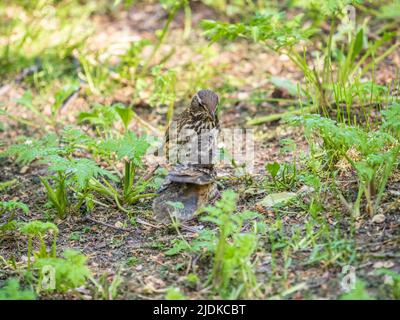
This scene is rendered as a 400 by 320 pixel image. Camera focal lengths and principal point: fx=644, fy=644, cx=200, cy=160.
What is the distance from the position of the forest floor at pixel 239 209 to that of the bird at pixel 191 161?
0.51 ft

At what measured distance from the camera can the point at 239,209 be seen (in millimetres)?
4875

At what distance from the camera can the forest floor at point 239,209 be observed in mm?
3826

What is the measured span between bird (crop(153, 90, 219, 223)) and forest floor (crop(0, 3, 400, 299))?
0.16 m

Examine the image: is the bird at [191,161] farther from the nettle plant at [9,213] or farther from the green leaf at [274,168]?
the nettle plant at [9,213]

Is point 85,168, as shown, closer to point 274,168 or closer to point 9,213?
point 9,213

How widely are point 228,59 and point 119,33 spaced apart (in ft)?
5.63

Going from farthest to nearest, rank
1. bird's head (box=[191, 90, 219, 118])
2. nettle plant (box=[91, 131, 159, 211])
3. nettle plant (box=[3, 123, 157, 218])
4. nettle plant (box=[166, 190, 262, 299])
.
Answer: bird's head (box=[191, 90, 219, 118]) < nettle plant (box=[91, 131, 159, 211]) < nettle plant (box=[3, 123, 157, 218]) < nettle plant (box=[166, 190, 262, 299])

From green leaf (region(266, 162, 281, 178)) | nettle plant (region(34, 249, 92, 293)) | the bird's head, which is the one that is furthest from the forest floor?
the bird's head

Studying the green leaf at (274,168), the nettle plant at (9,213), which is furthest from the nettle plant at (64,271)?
the green leaf at (274,168)

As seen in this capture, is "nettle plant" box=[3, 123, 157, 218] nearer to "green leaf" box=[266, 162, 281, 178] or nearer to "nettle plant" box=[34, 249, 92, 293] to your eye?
"nettle plant" box=[34, 249, 92, 293]

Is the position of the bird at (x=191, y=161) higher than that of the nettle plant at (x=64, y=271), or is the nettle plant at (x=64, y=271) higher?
the bird at (x=191, y=161)

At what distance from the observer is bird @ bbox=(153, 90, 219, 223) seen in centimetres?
479

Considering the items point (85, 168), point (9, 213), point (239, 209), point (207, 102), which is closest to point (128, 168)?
point (85, 168)

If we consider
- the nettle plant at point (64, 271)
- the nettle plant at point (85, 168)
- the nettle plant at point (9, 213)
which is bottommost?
the nettle plant at point (64, 271)
